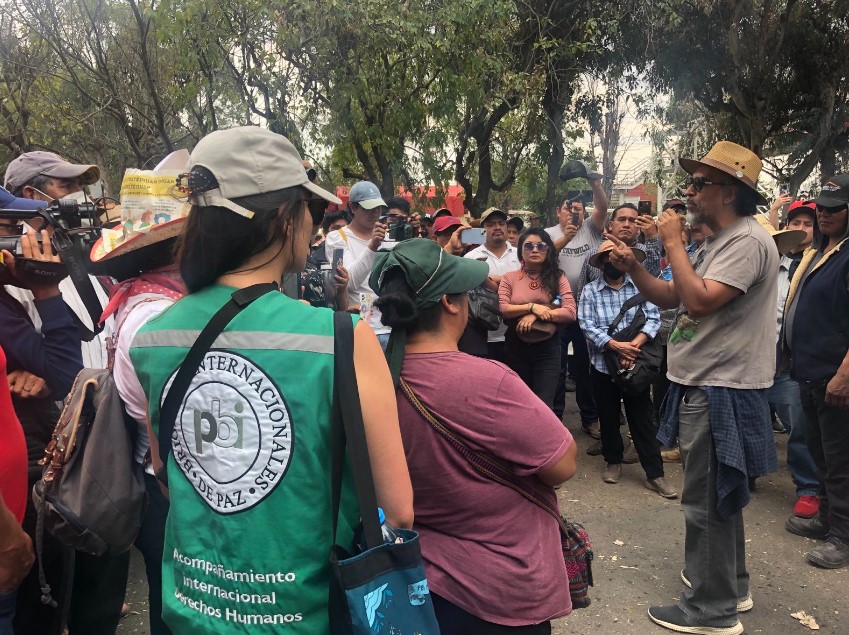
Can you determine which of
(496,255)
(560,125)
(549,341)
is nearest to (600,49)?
(560,125)

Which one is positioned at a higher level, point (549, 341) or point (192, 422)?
point (192, 422)

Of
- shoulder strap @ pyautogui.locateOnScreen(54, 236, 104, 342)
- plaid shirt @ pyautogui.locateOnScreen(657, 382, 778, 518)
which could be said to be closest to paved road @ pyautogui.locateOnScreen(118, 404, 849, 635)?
plaid shirt @ pyautogui.locateOnScreen(657, 382, 778, 518)

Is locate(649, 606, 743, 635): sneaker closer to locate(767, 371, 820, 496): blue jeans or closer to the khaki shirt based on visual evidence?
the khaki shirt

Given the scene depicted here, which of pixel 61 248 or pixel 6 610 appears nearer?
pixel 6 610

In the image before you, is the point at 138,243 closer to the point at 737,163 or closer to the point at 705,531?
the point at 737,163

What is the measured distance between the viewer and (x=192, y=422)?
149cm

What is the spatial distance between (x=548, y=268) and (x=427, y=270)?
3.94m

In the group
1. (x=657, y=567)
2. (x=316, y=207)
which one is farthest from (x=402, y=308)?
(x=657, y=567)

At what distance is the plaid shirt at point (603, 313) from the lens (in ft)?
18.1

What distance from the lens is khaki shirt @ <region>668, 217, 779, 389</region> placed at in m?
3.14

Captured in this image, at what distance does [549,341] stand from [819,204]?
7.04ft

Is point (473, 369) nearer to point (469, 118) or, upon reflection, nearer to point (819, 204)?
point (819, 204)

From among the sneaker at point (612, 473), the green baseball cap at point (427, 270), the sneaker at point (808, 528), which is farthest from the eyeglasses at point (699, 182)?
the sneaker at point (612, 473)

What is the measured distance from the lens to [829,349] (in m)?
4.17
